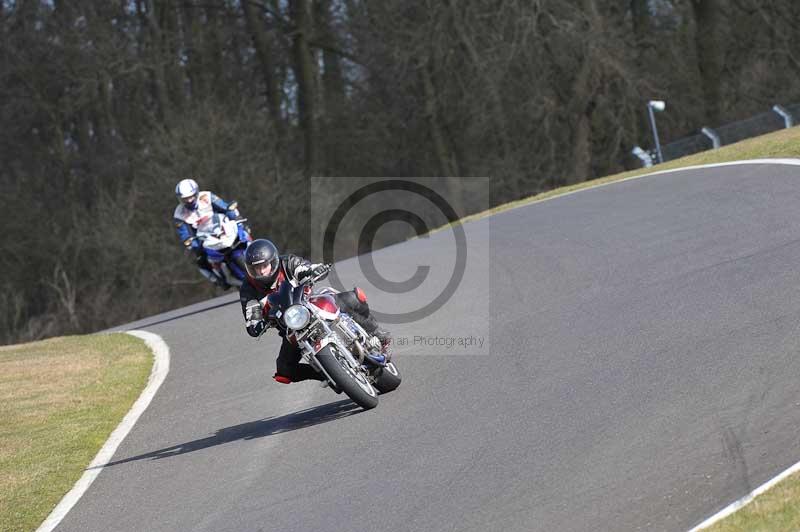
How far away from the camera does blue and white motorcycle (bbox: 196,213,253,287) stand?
15938mm

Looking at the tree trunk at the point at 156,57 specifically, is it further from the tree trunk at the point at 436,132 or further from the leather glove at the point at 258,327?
the leather glove at the point at 258,327

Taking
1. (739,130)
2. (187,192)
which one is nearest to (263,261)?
(187,192)

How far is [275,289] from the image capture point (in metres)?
9.38

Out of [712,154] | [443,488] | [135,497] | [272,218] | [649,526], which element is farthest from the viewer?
[272,218]

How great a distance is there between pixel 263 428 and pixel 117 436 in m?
1.60

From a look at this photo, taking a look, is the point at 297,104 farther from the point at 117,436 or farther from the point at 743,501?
the point at 743,501

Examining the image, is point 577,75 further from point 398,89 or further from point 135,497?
point 135,497

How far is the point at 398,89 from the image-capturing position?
42.2 meters

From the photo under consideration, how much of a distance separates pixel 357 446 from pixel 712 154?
1461 cm

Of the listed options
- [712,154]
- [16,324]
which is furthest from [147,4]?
[712,154]

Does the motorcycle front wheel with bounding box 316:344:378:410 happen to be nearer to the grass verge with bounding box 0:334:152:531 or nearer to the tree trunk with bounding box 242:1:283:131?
the grass verge with bounding box 0:334:152:531

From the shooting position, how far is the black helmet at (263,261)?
918 cm

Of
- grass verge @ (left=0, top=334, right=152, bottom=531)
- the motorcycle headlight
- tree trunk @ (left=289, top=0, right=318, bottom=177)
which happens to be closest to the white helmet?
grass verge @ (left=0, top=334, right=152, bottom=531)

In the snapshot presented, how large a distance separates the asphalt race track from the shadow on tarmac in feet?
0.10
